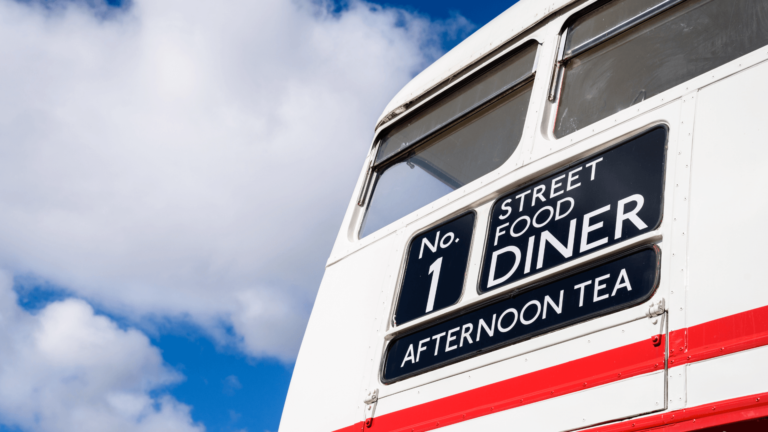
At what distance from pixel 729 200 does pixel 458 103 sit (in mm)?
1880

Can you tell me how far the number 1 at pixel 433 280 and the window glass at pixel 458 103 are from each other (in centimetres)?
97

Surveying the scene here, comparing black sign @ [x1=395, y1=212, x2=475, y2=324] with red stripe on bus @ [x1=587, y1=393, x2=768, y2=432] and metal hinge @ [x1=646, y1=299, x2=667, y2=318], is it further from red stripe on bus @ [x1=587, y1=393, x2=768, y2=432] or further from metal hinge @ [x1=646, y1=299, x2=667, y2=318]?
red stripe on bus @ [x1=587, y1=393, x2=768, y2=432]

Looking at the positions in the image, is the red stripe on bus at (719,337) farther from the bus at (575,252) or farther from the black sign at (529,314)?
the black sign at (529,314)

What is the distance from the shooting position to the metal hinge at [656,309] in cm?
203

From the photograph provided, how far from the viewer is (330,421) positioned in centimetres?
303

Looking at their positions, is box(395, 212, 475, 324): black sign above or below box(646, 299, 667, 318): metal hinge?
above

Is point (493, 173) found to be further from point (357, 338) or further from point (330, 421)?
point (330, 421)

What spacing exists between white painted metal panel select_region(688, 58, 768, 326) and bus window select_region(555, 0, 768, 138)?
0.87 ft

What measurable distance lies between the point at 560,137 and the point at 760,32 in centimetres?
82

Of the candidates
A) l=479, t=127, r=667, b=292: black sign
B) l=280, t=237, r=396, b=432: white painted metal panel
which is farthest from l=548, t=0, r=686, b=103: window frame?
l=280, t=237, r=396, b=432: white painted metal panel

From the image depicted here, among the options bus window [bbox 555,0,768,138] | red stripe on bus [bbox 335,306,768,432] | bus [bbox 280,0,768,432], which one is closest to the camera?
red stripe on bus [bbox 335,306,768,432]

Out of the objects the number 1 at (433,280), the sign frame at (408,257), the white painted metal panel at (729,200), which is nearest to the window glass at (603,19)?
the white painted metal panel at (729,200)

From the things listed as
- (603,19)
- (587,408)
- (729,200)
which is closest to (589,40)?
(603,19)

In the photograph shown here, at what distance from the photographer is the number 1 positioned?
9.41ft
